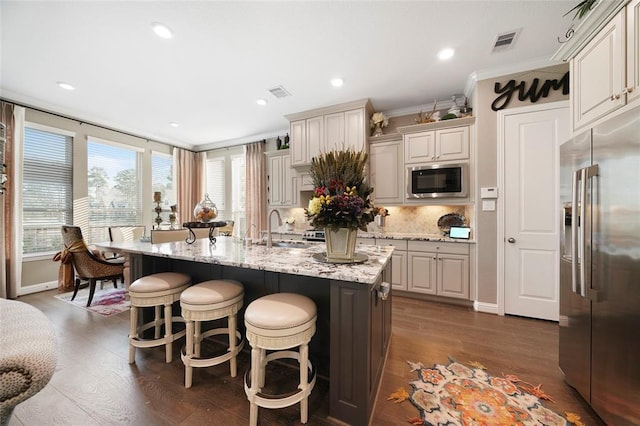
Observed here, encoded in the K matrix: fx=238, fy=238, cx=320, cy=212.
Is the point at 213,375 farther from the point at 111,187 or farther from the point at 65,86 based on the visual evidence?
the point at 111,187

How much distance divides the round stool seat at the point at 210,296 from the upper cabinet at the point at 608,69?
8.84ft

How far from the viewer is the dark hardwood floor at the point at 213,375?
1.49 m

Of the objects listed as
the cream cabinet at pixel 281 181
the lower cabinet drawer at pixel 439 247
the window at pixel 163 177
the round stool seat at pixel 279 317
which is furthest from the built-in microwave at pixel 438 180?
the window at pixel 163 177

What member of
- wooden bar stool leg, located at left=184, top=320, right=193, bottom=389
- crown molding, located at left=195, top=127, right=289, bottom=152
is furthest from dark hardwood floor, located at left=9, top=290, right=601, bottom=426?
crown molding, located at left=195, top=127, right=289, bottom=152

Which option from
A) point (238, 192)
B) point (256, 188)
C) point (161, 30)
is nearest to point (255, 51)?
point (161, 30)

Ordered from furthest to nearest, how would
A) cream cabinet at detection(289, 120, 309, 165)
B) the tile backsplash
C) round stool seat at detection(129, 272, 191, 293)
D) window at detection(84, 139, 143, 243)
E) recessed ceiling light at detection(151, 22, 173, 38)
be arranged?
window at detection(84, 139, 143, 243) < cream cabinet at detection(289, 120, 309, 165) < the tile backsplash < recessed ceiling light at detection(151, 22, 173, 38) < round stool seat at detection(129, 272, 191, 293)

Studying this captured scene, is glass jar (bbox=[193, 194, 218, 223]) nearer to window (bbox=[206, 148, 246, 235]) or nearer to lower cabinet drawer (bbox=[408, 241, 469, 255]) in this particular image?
lower cabinet drawer (bbox=[408, 241, 469, 255])

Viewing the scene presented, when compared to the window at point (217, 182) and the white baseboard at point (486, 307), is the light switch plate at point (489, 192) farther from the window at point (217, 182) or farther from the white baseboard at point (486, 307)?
the window at point (217, 182)

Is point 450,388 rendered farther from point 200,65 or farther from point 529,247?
point 200,65

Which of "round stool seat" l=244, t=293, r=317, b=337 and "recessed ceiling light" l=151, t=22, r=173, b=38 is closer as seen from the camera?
"round stool seat" l=244, t=293, r=317, b=337

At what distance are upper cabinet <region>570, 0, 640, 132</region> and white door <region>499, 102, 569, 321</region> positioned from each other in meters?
1.22

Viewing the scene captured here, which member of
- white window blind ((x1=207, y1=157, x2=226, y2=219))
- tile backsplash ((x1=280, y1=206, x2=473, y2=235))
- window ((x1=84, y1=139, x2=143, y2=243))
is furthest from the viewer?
white window blind ((x1=207, y1=157, x2=226, y2=219))

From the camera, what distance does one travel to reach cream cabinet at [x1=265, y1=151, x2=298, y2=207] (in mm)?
4684

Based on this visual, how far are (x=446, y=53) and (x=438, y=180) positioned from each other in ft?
5.08
